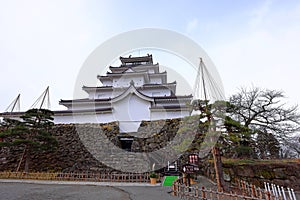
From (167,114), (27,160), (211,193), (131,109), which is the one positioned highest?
(131,109)

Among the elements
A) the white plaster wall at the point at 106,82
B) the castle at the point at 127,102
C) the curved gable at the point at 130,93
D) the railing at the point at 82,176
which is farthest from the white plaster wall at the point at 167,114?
the white plaster wall at the point at 106,82

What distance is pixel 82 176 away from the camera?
11.2 m

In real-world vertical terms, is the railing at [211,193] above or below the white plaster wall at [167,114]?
below

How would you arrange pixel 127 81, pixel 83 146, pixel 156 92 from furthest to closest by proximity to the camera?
pixel 127 81 < pixel 156 92 < pixel 83 146

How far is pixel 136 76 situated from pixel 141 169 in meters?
15.7

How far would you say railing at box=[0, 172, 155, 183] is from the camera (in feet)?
35.3

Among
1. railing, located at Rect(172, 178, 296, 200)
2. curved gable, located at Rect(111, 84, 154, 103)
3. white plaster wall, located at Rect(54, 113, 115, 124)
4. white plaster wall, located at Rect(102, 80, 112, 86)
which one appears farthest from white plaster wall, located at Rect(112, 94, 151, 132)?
railing, located at Rect(172, 178, 296, 200)

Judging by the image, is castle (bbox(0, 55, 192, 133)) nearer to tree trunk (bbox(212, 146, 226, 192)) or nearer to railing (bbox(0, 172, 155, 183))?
railing (bbox(0, 172, 155, 183))

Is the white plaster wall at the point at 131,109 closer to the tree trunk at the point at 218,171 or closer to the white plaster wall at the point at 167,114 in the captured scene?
the white plaster wall at the point at 167,114

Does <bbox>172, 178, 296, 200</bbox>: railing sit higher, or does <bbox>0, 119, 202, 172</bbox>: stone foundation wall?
<bbox>0, 119, 202, 172</bbox>: stone foundation wall

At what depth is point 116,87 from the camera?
2444 cm

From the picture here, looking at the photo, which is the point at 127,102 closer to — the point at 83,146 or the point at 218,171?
the point at 83,146

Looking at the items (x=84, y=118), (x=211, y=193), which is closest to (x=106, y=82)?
(x=84, y=118)

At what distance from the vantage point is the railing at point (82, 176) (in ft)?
35.3
